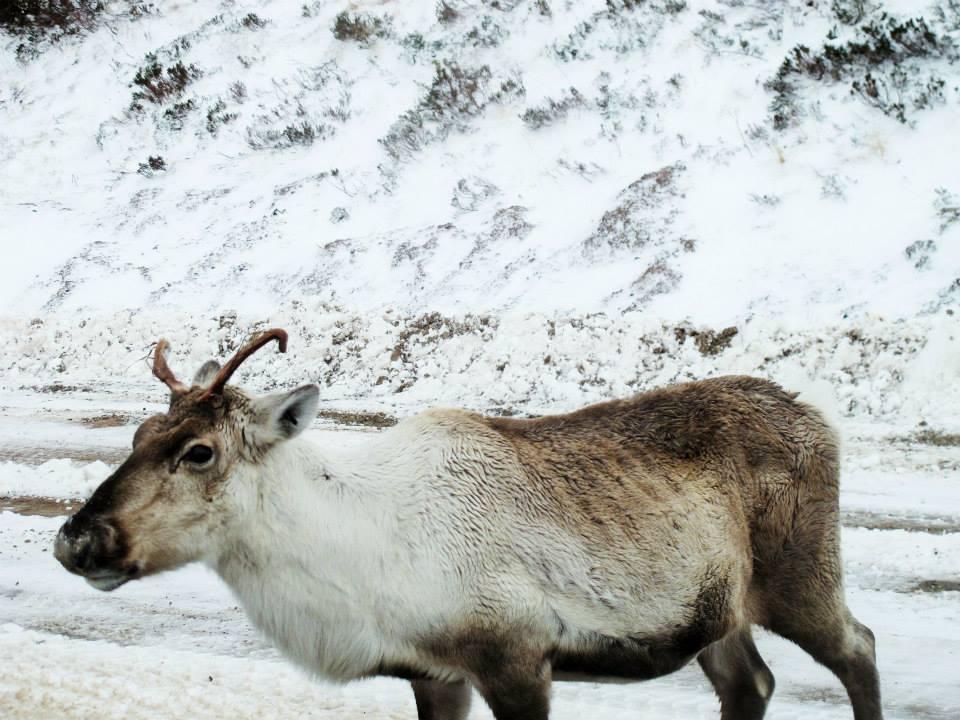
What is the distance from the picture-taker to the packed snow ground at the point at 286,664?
5496mm

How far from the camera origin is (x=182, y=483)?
3859 millimetres

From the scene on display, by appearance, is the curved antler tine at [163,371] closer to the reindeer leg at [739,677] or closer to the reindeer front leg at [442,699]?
the reindeer front leg at [442,699]

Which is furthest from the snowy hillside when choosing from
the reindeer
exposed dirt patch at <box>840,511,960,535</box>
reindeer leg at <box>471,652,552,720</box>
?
reindeer leg at <box>471,652,552,720</box>

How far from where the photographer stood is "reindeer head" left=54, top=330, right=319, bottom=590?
12.1 ft

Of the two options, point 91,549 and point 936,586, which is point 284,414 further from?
point 936,586

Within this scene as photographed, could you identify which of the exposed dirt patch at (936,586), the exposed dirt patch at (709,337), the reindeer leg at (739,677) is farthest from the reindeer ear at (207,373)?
the exposed dirt patch at (709,337)

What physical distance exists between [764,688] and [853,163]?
40.4 ft

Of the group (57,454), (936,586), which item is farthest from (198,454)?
(57,454)

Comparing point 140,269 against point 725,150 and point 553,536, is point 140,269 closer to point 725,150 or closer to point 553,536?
point 725,150

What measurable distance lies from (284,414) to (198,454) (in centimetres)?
34

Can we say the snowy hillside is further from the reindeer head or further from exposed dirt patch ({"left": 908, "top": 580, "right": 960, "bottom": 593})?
the reindeer head

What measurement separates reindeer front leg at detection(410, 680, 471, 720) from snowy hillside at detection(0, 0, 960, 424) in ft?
26.2

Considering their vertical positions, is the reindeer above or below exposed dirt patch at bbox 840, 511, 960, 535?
A: above

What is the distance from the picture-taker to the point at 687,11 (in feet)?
65.6
